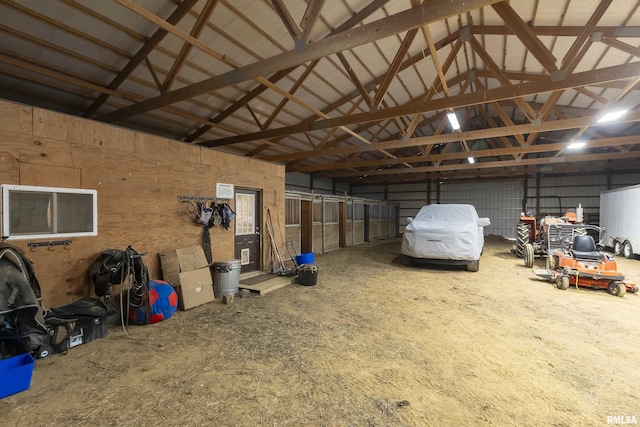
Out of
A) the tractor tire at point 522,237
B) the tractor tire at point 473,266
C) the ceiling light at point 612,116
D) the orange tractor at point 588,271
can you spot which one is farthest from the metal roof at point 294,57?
the tractor tire at point 473,266

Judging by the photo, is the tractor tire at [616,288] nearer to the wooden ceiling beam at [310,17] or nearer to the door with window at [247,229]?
the wooden ceiling beam at [310,17]

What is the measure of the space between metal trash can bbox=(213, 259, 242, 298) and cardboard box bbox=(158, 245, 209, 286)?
24 cm

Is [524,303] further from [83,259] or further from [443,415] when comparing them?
[83,259]

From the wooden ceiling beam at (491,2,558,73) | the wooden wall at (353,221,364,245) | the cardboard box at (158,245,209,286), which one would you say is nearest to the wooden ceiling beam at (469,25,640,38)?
the wooden ceiling beam at (491,2,558,73)

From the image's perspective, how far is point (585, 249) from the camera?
5383 millimetres

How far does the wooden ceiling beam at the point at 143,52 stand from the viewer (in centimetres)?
423

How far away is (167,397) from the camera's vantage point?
2123 mm

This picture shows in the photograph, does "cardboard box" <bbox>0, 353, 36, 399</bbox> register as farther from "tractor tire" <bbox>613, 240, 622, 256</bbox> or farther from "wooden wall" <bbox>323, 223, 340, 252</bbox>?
"tractor tire" <bbox>613, 240, 622, 256</bbox>

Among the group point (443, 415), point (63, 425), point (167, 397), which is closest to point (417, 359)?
point (443, 415)

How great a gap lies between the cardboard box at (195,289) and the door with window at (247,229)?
115 centimetres

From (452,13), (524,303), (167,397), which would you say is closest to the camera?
(167,397)

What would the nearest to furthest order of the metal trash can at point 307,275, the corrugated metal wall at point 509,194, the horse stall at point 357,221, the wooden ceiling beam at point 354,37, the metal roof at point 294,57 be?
the wooden ceiling beam at point 354,37 < the metal roof at point 294,57 < the metal trash can at point 307,275 < the horse stall at point 357,221 < the corrugated metal wall at point 509,194

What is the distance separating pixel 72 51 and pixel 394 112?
5.71 m

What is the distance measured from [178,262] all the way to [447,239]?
5652mm
